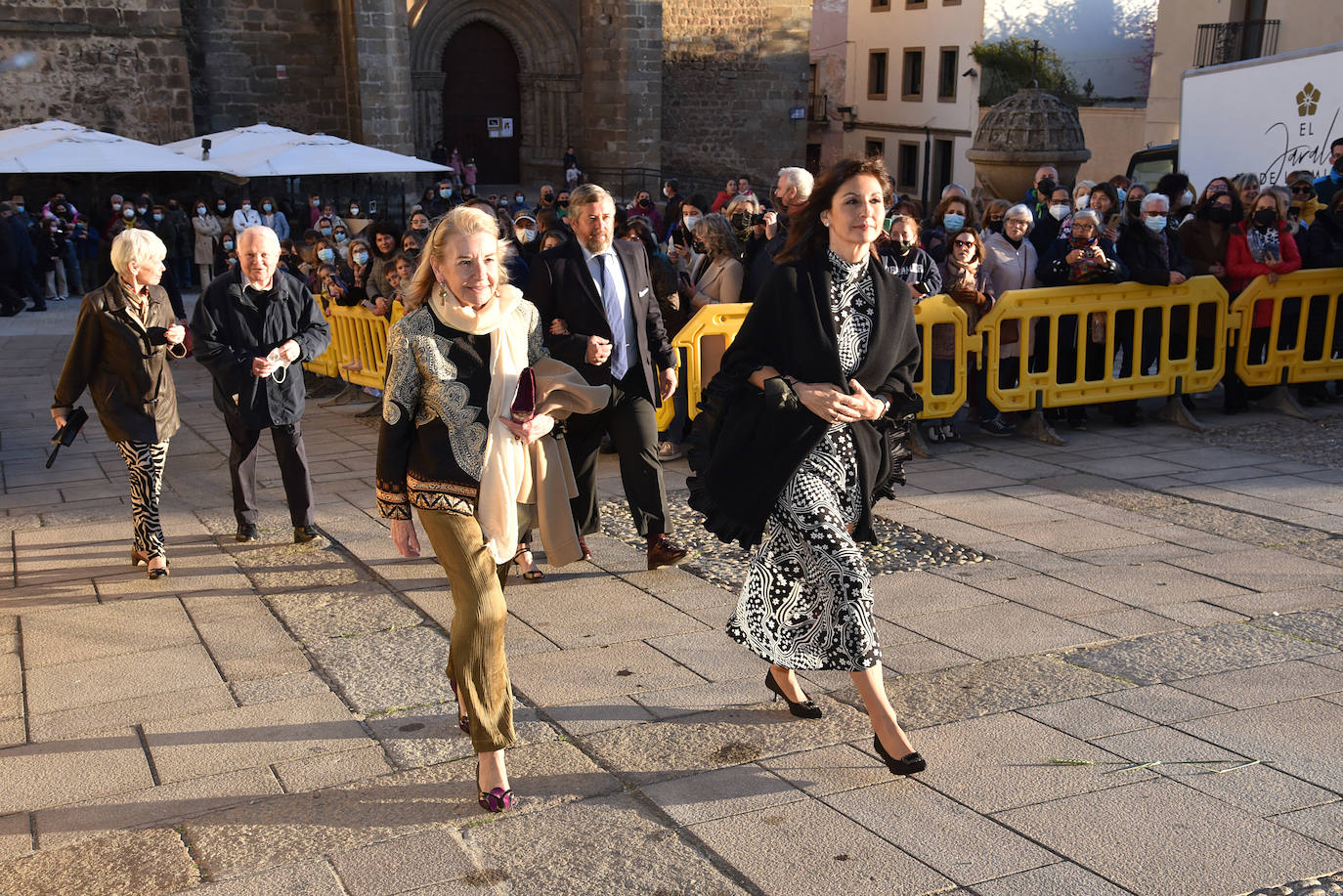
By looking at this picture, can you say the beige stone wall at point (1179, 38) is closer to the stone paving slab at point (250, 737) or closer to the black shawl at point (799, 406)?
the black shawl at point (799, 406)

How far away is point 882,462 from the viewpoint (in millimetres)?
4125

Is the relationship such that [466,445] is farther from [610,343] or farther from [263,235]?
[263,235]

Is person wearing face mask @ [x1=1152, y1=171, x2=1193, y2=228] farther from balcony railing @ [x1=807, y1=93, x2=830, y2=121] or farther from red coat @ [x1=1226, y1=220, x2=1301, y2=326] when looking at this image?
balcony railing @ [x1=807, y1=93, x2=830, y2=121]

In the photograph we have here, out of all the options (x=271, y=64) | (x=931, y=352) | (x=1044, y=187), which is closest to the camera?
(x=931, y=352)

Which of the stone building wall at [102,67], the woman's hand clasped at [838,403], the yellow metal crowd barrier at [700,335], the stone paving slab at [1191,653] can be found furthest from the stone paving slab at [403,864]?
the stone building wall at [102,67]

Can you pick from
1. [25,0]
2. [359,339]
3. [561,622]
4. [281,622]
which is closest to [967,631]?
[561,622]

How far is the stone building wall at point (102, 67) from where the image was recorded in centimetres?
2189

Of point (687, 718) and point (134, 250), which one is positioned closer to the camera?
point (687, 718)

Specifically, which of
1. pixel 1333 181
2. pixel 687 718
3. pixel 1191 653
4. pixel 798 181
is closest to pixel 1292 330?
pixel 1333 181

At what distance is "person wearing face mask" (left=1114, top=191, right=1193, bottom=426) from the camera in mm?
8852

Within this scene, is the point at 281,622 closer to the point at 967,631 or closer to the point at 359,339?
the point at 967,631

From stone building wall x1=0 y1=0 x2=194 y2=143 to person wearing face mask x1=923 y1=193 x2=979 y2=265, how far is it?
59.2ft

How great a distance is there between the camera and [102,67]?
22.5 metres

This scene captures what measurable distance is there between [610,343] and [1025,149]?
10114 mm
